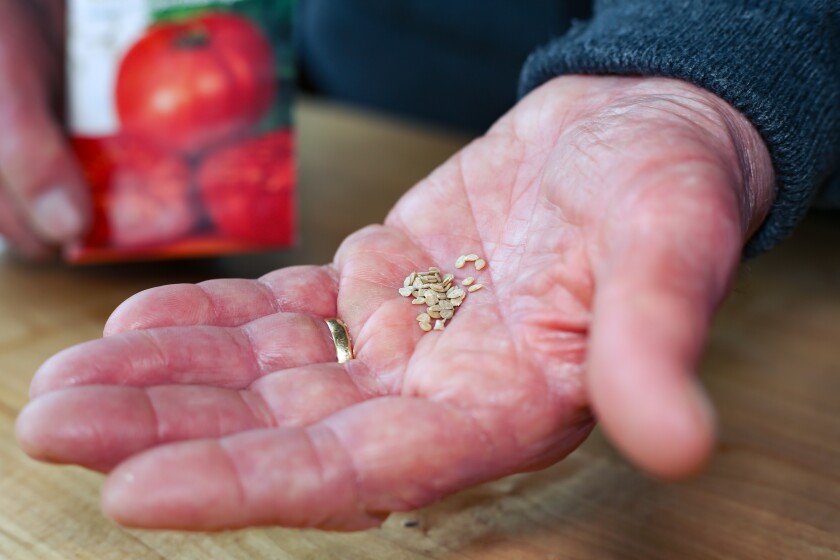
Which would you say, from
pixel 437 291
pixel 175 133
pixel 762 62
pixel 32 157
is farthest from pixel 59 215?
pixel 762 62

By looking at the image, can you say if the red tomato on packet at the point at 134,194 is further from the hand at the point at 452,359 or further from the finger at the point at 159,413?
the finger at the point at 159,413

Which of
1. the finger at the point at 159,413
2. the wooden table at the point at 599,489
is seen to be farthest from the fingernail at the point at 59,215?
the finger at the point at 159,413

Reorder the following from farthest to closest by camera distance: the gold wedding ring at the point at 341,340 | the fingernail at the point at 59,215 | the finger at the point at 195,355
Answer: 1. the fingernail at the point at 59,215
2. the gold wedding ring at the point at 341,340
3. the finger at the point at 195,355

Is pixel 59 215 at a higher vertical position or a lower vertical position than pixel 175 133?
lower

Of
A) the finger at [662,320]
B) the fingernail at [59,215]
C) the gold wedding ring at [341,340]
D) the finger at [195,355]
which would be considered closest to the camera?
the finger at [662,320]

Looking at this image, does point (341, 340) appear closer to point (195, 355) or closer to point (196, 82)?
point (195, 355)

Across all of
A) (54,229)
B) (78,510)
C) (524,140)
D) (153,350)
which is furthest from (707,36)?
(54,229)

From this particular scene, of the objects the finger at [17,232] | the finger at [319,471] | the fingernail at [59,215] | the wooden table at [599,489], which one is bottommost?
the wooden table at [599,489]
